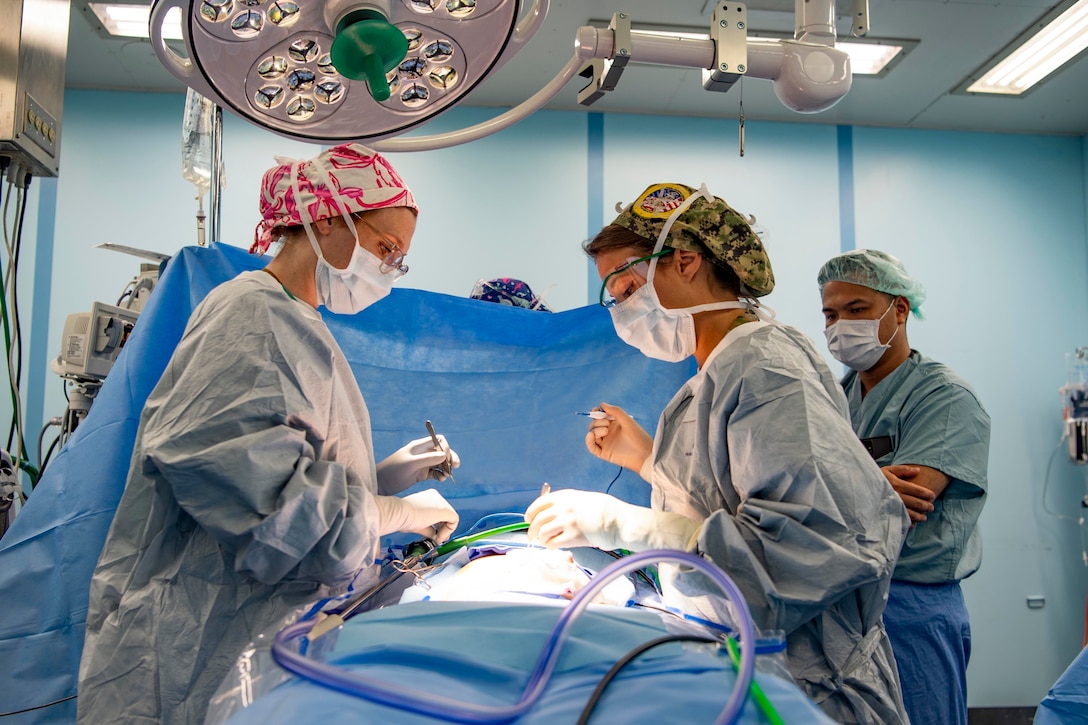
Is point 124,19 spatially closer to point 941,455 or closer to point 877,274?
point 877,274

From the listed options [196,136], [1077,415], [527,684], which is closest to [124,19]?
[196,136]

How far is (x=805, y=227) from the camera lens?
4160 mm

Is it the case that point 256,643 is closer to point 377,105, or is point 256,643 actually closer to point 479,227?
point 377,105

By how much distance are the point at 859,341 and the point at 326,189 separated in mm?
1559

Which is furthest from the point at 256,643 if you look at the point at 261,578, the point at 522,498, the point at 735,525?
the point at 522,498

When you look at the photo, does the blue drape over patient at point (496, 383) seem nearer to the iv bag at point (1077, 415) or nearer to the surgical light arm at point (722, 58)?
the surgical light arm at point (722, 58)

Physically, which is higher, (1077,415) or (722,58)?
(722,58)

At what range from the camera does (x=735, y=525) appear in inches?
48.2

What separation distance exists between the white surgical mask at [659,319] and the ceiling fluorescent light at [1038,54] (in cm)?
283

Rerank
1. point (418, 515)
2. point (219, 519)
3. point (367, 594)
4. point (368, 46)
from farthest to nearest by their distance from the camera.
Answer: point (418, 515)
point (367, 594)
point (219, 519)
point (368, 46)

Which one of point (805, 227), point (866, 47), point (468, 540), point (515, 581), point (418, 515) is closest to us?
point (515, 581)

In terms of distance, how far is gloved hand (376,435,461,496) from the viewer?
67.2 inches

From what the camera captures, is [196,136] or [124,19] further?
[124,19]

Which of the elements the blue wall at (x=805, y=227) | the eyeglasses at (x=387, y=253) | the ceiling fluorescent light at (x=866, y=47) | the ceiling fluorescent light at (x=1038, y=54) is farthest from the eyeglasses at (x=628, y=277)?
the ceiling fluorescent light at (x=1038, y=54)
